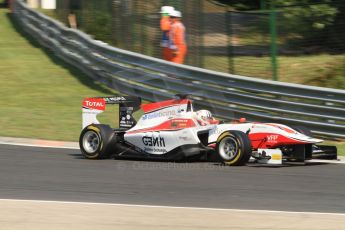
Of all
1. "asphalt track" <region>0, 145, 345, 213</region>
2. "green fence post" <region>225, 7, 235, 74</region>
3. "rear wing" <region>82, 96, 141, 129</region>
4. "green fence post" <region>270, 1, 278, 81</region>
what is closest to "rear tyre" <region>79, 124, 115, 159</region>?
"asphalt track" <region>0, 145, 345, 213</region>

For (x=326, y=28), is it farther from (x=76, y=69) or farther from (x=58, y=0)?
(x=58, y=0)

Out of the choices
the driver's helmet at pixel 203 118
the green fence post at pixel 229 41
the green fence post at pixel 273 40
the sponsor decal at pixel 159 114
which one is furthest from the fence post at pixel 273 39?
the sponsor decal at pixel 159 114

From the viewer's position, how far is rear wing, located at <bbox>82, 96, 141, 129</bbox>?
10508 mm

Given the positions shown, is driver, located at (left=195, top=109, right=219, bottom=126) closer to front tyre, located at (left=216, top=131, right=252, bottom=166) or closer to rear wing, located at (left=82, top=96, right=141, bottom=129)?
front tyre, located at (left=216, top=131, right=252, bottom=166)

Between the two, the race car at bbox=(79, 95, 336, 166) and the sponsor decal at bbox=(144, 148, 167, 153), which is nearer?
the race car at bbox=(79, 95, 336, 166)

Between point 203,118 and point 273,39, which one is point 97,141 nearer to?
point 203,118

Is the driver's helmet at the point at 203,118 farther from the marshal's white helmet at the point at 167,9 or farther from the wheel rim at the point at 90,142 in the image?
the marshal's white helmet at the point at 167,9

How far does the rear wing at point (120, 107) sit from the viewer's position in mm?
10508

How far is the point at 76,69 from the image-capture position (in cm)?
1955

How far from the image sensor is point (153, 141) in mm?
10008

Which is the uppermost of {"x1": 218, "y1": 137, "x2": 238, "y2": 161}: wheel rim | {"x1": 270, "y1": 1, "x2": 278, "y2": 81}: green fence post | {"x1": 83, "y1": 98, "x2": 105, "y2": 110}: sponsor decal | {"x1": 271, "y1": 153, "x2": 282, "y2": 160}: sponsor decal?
{"x1": 270, "y1": 1, "x2": 278, "y2": 81}: green fence post

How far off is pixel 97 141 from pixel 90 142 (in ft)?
0.47

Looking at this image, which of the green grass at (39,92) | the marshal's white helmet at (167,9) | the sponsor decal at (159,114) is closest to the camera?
the sponsor decal at (159,114)

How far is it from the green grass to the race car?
6.82ft
